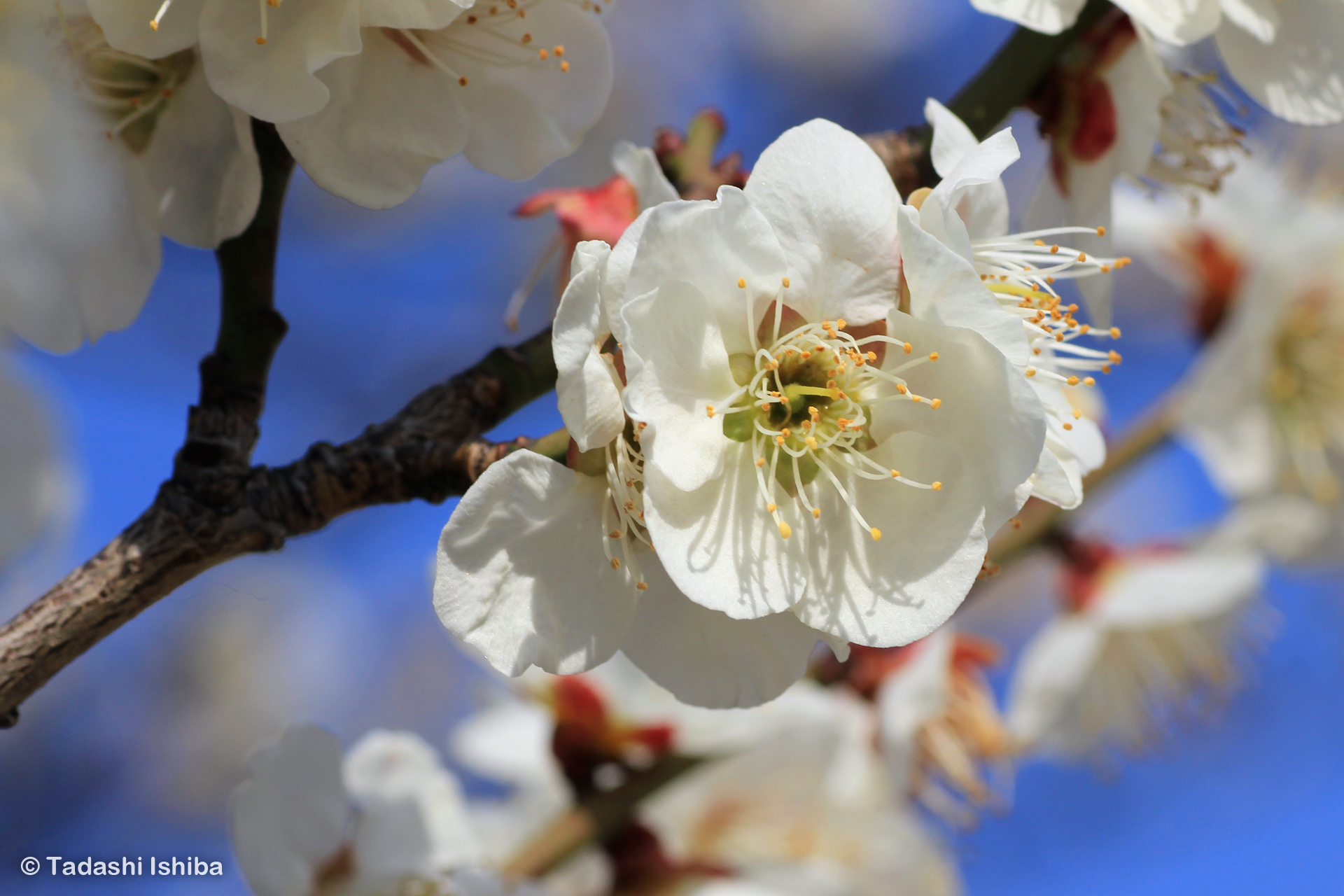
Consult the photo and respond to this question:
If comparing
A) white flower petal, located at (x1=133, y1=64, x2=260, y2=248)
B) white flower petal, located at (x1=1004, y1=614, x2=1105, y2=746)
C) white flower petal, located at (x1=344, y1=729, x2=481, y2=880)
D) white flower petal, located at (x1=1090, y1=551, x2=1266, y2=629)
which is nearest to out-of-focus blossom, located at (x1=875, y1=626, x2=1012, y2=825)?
white flower petal, located at (x1=1004, y1=614, x2=1105, y2=746)

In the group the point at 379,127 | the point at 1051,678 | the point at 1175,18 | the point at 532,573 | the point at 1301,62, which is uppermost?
the point at 379,127

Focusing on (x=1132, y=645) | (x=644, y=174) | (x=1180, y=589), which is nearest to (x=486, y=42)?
(x=644, y=174)

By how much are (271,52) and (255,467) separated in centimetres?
25

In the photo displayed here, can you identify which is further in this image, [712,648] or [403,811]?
[403,811]

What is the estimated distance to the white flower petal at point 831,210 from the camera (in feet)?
2.06

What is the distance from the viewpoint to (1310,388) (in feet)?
5.49

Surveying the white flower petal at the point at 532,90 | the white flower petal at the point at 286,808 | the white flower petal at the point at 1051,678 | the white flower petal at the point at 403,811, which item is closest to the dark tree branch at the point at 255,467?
the white flower petal at the point at 532,90

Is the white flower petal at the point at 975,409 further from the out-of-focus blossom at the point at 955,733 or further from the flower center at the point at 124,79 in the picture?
the out-of-focus blossom at the point at 955,733

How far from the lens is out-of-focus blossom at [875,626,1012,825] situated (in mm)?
1390

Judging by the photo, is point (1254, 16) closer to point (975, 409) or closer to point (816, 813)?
point (975, 409)

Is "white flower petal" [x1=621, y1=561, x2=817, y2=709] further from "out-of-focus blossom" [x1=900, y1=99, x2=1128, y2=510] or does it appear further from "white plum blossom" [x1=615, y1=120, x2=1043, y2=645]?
"out-of-focus blossom" [x1=900, y1=99, x2=1128, y2=510]

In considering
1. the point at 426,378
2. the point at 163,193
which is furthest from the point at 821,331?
the point at 426,378

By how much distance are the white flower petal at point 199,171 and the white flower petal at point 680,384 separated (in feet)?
1.02

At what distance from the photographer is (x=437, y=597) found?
61 centimetres
